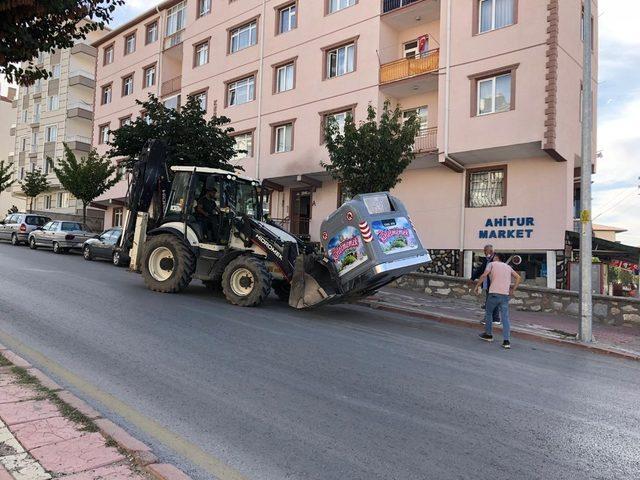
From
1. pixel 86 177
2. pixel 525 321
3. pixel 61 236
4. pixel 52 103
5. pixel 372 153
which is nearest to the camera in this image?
pixel 525 321

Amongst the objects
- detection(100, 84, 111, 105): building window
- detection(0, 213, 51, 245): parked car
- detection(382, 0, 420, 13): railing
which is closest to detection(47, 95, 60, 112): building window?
detection(100, 84, 111, 105): building window

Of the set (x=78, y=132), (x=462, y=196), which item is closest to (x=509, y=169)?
(x=462, y=196)

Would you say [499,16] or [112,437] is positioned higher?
[499,16]

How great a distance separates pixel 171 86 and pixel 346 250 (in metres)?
26.2

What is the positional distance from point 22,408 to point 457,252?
1728cm

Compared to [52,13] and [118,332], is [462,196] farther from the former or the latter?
[52,13]

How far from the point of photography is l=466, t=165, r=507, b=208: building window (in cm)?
1859

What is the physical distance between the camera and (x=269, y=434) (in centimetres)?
426

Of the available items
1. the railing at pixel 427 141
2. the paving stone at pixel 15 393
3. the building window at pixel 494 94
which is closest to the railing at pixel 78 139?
the railing at pixel 427 141

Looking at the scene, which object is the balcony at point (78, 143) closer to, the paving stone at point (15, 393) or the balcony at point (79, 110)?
the balcony at point (79, 110)

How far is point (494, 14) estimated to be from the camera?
60.4ft

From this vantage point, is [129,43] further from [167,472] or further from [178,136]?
[167,472]

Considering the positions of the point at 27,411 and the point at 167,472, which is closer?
the point at 167,472

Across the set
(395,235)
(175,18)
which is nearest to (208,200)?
(395,235)
